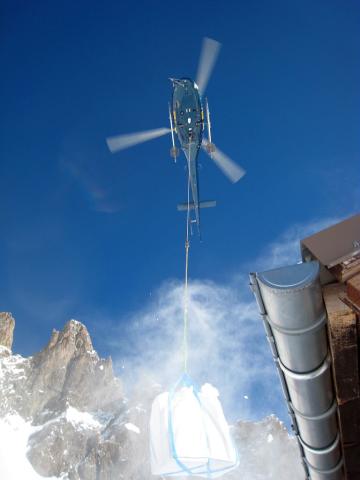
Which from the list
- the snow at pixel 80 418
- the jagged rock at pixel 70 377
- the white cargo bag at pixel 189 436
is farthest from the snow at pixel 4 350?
the white cargo bag at pixel 189 436

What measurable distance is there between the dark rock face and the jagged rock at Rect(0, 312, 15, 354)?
34cm

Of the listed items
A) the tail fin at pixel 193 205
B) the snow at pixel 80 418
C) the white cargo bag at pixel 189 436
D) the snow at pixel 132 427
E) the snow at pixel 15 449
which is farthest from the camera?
the snow at pixel 80 418

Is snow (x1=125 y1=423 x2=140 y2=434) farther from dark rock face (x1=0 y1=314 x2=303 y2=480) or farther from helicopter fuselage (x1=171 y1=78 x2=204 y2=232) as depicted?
helicopter fuselage (x1=171 y1=78 x2=204 y2=232)

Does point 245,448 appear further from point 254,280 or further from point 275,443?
point 254,280

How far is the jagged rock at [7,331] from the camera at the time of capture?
13950 cm

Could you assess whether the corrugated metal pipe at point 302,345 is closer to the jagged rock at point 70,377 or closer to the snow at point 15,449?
the snow at point 15,449

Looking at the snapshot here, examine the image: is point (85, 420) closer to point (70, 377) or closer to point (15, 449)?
point (70, 377)

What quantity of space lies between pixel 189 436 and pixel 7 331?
507ft

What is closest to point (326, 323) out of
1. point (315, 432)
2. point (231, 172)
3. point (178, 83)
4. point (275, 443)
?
point (315, 432)

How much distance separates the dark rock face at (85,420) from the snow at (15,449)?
5.42 feet

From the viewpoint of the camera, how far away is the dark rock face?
4345 inches

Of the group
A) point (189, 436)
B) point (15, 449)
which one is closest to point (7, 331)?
point (15, 449)

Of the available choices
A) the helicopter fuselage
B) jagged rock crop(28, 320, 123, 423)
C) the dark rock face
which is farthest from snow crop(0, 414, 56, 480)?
the helicopter fuselage

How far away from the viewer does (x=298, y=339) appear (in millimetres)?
2477
